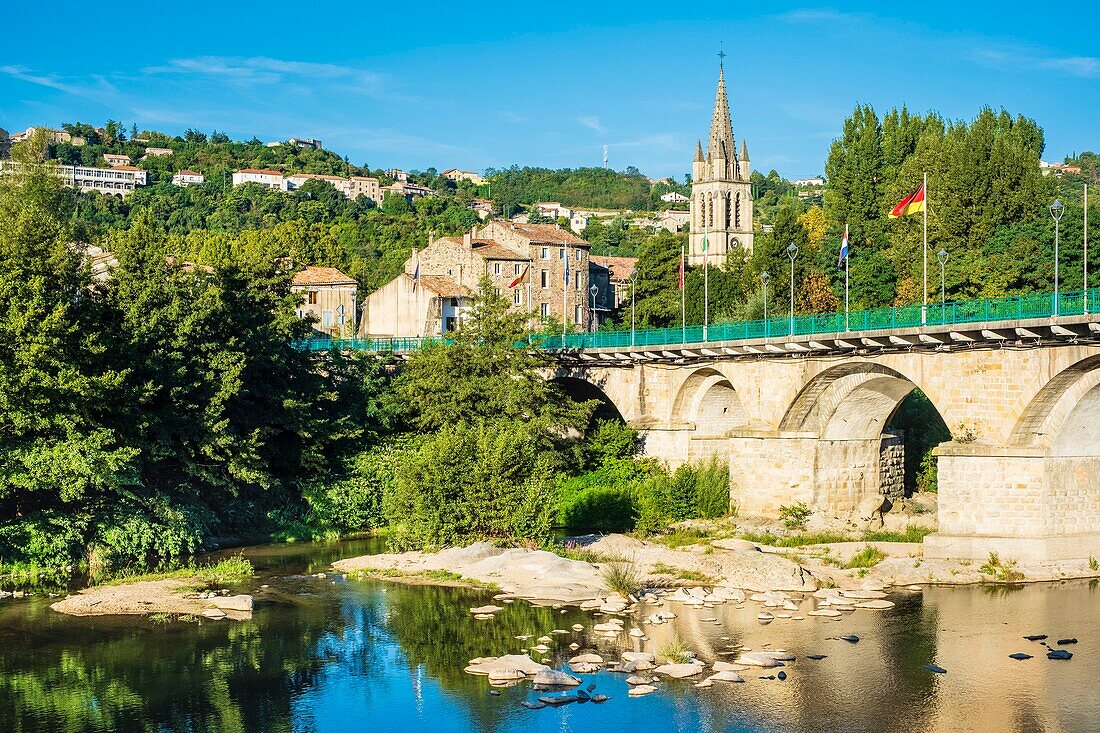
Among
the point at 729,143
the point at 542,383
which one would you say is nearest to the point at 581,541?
the point at 542,383

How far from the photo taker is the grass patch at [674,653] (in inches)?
1019

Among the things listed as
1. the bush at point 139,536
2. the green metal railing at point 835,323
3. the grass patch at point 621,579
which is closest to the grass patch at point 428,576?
the grass patch at point 621,579

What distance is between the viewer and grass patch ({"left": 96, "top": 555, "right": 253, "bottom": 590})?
34781 mm

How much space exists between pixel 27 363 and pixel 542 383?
20289 millimetres

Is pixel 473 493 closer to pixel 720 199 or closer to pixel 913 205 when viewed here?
pixel 913 205

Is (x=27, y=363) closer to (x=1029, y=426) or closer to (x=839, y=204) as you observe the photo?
(x=1029, y=426)

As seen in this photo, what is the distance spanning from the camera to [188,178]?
176750 mm

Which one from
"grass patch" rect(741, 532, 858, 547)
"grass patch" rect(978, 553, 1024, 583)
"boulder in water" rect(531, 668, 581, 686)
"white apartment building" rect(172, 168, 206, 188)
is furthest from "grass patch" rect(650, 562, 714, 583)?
"white apartment building" rect(172, 168, 206, 188)

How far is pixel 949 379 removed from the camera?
1468 inches

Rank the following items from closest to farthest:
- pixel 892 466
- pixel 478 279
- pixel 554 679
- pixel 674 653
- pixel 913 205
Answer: pixel 554 679
pixel 674 653
pixel 913 205
pixel 892 466
pixel 478 279

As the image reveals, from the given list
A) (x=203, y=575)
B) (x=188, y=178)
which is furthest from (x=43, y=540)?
(x=188, y=178)

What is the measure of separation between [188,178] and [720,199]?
94238 millimetres

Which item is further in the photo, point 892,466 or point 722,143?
point 722,143

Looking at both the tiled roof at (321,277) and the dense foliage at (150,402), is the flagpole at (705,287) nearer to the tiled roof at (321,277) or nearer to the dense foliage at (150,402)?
the dense foliage at (150,402)
